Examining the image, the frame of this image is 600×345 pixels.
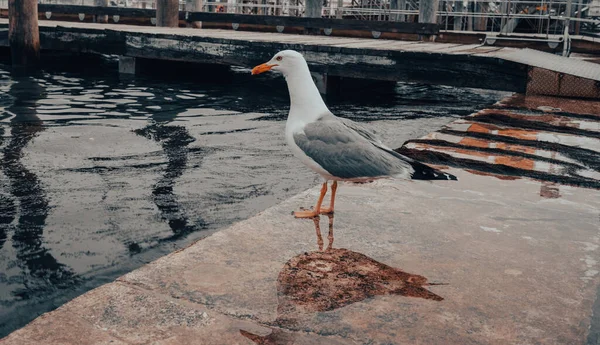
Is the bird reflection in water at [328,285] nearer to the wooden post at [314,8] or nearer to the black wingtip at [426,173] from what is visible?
the black wingtip at [426,173]

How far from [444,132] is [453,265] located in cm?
338

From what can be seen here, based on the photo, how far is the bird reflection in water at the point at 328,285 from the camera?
2400mm

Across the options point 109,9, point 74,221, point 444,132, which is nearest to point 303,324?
point 74,221

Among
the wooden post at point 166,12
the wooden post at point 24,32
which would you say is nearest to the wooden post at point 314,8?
the wooden post at point 166,12

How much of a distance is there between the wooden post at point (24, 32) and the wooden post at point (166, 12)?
3143mm

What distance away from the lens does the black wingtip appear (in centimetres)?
320

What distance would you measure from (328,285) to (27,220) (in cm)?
235

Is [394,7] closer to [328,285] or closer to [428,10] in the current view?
[428,10]

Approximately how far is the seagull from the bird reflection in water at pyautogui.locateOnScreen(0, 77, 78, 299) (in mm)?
1362

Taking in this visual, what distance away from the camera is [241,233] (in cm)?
332

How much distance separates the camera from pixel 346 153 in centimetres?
341

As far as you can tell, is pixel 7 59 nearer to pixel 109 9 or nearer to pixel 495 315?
pixel 109 9

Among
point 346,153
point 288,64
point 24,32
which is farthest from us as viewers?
point 24,32

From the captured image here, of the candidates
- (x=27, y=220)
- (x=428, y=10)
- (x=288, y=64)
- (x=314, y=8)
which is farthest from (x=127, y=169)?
(x=314, y=8)
